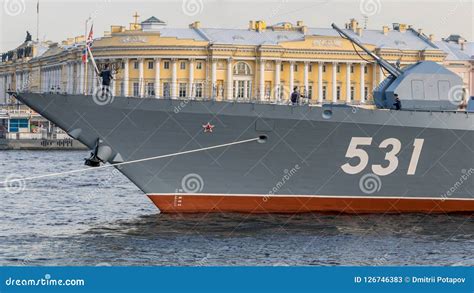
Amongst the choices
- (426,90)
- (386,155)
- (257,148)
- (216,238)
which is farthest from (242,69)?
(216,238)

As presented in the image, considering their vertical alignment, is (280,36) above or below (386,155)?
above

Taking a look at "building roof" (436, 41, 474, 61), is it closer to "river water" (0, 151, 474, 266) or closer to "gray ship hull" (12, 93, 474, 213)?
"gray ship hull" (12, 93, 474, 213)

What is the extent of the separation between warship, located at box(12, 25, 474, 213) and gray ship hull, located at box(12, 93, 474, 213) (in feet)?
0.10

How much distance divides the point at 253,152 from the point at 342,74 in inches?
3711

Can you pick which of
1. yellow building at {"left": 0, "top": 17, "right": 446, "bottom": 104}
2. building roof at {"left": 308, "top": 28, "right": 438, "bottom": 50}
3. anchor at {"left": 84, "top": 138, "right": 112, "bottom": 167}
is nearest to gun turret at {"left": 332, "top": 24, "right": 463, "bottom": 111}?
anchor at {"left": 84, "top": 138, "right": 112, "bottom": 167}

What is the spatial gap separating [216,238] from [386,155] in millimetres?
7879

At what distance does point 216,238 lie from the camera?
97.8 feet

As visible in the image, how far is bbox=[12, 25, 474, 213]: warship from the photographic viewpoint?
34312mm

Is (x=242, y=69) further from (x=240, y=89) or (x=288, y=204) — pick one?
(x=288, y=204)

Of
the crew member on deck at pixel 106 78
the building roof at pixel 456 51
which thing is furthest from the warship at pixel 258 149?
the building roof at pixel 456 51

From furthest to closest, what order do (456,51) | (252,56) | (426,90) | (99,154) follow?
1. (456,51)
2. (252,56)
3. (426,90)
4. (99,154)

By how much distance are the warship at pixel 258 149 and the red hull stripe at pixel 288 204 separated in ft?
0.10

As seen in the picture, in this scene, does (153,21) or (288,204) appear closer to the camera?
(288,204)

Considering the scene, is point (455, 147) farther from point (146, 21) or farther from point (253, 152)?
point (146, 21)
